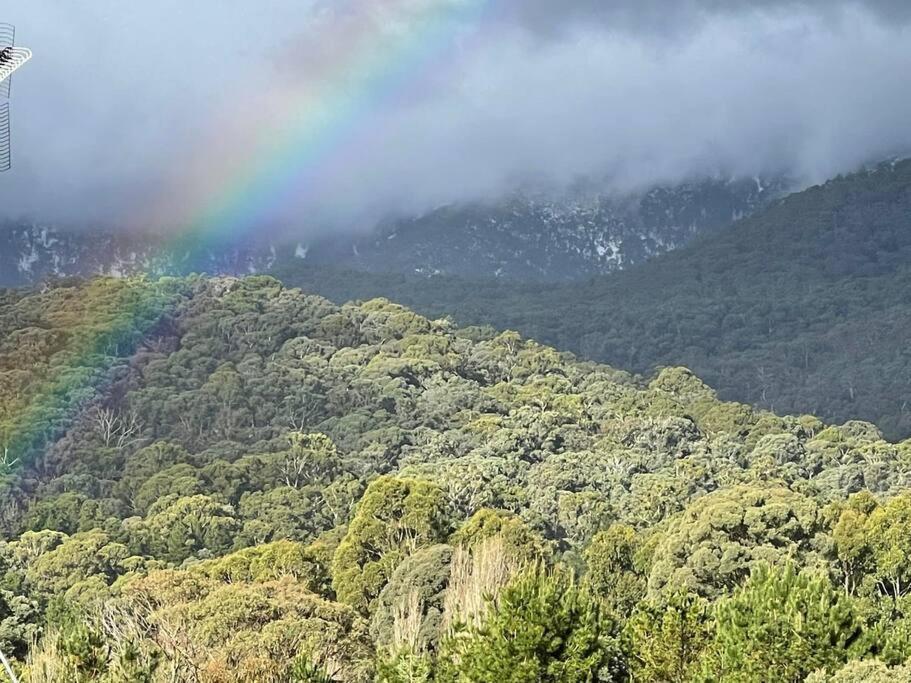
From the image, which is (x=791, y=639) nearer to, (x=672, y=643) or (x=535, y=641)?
(x=672, y=643)

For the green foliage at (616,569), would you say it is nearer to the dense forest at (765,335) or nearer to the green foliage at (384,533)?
the green foliage at (384,533)

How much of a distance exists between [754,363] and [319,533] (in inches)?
3751

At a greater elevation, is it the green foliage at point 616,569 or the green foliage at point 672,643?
the green foliage at point 616,569

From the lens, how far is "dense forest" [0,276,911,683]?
96.7ft

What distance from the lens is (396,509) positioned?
2258 inches

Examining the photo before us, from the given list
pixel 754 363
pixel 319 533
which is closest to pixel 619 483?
pixel 319 533

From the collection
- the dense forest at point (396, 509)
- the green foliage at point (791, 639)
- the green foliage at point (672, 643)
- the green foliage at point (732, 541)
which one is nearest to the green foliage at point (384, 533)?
the dense forest at point (396, 509)

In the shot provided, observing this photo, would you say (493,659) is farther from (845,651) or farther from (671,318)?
(671,318)

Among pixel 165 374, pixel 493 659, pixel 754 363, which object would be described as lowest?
pixel 493 659

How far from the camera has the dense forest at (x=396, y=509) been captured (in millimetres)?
29484

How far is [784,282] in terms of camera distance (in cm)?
19988

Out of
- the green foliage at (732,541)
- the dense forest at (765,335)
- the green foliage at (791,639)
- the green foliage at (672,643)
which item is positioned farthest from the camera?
the dense forest at (765,335)

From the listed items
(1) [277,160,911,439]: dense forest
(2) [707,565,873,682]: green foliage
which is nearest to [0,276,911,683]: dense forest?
(2) [707,565,873,682]: green foliage

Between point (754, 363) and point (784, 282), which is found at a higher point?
point (784, 282)
